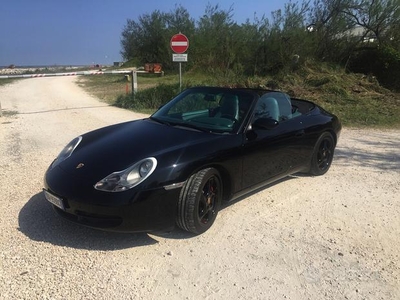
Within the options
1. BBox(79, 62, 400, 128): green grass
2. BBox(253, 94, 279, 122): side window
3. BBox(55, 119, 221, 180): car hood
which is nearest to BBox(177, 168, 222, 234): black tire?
BBox(55, 119, 221, 180): car hood

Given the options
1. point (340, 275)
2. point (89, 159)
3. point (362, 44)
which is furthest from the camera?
point (362, 44)

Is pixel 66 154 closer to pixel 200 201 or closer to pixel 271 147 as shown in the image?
pixel 200 201

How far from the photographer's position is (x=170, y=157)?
3.33 m

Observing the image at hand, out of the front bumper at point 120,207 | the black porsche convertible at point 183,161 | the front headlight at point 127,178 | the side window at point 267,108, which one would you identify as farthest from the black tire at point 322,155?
the front headlight at point 127,178

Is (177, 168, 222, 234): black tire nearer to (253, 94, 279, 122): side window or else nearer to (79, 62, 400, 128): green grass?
(253, 94, 279, 122): side window

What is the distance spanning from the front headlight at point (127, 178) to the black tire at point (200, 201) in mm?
371

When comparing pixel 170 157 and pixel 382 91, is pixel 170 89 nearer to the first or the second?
pixel 382 91

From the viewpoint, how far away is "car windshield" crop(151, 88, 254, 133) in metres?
4.04

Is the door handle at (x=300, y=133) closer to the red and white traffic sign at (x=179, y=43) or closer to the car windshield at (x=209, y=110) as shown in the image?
the car windshield at (x=209, y=110)

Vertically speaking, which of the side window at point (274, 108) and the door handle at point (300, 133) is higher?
the side window at point (274, 108)

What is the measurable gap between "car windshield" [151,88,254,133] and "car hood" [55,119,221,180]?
202mm

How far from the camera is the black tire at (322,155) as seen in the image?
16.9 ft

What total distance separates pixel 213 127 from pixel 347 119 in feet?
25.5

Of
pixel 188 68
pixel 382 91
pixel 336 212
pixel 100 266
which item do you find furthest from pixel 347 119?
pixel 188 68
